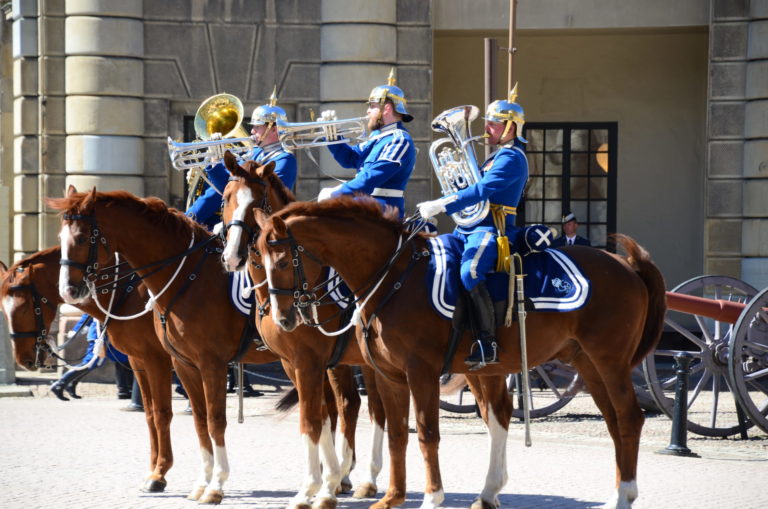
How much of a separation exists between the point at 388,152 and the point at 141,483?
324cm

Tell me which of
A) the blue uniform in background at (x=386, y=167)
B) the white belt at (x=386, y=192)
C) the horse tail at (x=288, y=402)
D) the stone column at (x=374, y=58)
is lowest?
the horse tail at (x=288, y=402)

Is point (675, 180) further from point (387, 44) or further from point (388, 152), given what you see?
point (388, 152)

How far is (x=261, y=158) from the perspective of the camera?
1034 cm

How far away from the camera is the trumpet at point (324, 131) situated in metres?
10.4

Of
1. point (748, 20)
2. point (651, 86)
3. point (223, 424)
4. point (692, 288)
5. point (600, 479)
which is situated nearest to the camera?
point (223, 424)

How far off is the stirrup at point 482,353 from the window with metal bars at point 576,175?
438 inches

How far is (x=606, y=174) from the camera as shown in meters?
19.6

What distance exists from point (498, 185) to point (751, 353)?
4228mm

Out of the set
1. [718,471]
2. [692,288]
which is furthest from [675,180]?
[718,471]

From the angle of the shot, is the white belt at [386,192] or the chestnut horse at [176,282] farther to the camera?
the white belt at [386,192]

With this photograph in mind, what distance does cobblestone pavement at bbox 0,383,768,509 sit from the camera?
938cm

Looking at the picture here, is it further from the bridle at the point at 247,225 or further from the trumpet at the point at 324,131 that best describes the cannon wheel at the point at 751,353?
the bridle at the point at 247,225

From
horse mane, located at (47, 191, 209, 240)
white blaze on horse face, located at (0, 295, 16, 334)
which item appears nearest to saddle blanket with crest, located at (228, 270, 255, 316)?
horse mane, located at (47, 191, 209, 240)

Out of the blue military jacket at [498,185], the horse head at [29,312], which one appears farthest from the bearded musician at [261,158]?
the blue military jacket at [498,185]
